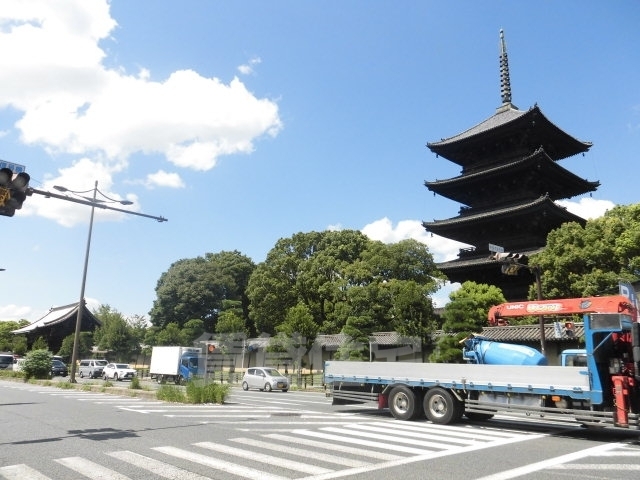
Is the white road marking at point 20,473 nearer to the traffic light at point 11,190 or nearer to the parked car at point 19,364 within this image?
the traffic light at point 11,190

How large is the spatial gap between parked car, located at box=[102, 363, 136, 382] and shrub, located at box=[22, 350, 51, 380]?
10.3 metres

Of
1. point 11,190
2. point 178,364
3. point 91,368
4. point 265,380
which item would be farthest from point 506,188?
point 91,368

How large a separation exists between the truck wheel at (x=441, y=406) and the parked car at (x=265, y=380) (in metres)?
16.9

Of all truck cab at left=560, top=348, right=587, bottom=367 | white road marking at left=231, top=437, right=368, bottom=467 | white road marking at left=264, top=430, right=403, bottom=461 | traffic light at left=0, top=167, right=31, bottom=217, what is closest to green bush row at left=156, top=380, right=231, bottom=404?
white road marking at left=264, top=430, right=403, bottom=461

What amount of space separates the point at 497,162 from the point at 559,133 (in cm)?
501

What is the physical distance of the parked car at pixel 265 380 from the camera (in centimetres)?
2947

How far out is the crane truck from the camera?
A: 10.9 metres

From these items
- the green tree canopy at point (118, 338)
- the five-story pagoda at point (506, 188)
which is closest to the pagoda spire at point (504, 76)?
the five-story pagoda at point (506, 188)

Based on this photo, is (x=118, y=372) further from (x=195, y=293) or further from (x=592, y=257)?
(x=592, y=257)

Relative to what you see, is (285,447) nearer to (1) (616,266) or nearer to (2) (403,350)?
(1) (616,266)

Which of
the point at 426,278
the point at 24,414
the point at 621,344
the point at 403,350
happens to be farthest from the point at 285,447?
the point at 426,278

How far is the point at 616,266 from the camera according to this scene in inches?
1088

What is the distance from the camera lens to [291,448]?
30.7 ft

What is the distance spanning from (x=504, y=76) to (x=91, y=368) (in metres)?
47.0
